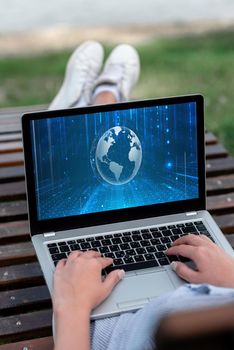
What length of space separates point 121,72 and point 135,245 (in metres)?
1.54

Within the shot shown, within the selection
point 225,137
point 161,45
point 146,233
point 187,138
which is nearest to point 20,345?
point 146,233

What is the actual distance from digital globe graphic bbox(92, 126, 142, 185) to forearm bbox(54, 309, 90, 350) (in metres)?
0.50

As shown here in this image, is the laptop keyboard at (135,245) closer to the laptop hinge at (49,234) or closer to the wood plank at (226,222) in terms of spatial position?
the laptop hinge at (49,234)

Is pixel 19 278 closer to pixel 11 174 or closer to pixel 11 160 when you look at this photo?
pixel 11 174

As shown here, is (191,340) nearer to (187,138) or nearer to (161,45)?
(187,138)

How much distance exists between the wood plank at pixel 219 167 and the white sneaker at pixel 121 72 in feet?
1.88

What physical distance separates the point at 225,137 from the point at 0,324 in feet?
7.47

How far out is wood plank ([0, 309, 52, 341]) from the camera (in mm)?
1802

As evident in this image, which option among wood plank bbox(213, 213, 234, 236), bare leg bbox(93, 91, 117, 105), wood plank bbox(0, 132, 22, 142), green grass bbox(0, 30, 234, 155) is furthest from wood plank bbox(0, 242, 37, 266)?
green grass bbox(0, 30, 234, 155)

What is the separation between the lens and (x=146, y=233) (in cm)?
188

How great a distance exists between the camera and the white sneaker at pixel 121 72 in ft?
10.2

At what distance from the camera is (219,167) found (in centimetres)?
262

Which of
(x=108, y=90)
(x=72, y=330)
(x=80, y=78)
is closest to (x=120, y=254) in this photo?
(x=72, y=330)

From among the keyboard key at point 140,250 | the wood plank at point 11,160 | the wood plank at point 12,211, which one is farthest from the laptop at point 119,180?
the wood plank at point 11,160
